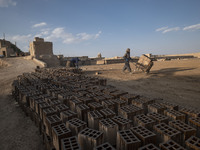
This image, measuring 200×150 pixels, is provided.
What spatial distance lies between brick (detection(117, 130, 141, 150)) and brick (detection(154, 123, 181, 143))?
1.30 ft

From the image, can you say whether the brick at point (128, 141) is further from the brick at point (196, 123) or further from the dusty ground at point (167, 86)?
the dusty ground at point (167, 86)

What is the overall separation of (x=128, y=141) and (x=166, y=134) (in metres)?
Result: 0.52

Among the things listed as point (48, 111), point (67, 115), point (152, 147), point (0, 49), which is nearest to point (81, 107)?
point (67, 115)

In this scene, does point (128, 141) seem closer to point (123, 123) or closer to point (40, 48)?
point (123, 123)

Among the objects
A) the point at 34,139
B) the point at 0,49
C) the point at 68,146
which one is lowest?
the point at 34,139

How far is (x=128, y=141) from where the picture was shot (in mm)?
1445

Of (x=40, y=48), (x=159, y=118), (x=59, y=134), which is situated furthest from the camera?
(x=40, y=48)

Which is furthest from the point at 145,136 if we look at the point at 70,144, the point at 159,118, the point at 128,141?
the point at 70,144

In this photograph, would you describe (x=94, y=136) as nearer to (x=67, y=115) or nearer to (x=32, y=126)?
(x=67, y=115)

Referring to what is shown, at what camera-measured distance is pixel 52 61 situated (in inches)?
799

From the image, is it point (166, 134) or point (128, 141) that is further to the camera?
point (166, 134)

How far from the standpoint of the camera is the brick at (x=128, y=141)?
1391 millimetres

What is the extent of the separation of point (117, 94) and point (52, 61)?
62.6ft

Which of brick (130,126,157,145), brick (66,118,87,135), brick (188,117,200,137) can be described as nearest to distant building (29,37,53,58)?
brick (66,118,87,135)
